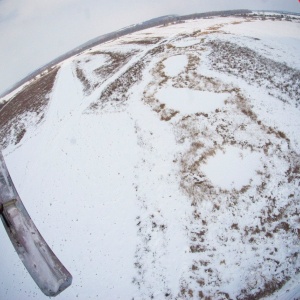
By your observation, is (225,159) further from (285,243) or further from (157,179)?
(285,243)

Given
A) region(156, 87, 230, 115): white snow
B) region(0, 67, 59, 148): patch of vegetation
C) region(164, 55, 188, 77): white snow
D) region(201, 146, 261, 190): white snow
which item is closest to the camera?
region(201, 146, 261, 190): white snow

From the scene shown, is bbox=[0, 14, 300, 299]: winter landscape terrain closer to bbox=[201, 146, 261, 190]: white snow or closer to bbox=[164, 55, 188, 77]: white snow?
bbox=[201, 146, 261, 190]: white snow

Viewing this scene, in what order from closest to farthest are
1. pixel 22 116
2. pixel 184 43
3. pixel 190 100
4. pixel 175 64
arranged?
pixel 190 100, pixel 175 64, pixel 22 116, pixel 184 43

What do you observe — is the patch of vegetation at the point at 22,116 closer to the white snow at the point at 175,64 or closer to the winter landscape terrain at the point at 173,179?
the winter landscape terrain at the point at 173,179

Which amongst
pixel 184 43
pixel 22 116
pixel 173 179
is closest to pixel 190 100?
pixel 173 179

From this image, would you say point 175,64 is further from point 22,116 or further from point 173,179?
point 22,116

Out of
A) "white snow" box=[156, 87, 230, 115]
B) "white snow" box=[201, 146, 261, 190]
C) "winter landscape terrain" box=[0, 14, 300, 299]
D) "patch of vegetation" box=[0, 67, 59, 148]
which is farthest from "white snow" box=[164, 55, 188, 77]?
"patch of vegetation" box=[0, 67, 59, 148]
